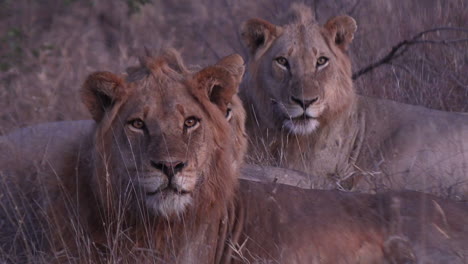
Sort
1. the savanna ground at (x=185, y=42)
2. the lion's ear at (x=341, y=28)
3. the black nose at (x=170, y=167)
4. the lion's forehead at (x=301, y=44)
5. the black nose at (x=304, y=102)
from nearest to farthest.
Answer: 1. the black nose at (x=170, y=167)
2. the black nose at (x=304, y=102)
3. the lion's forehead at (x=301, y=44)
4. the lion's ear at (x=341, y=28)
5. the savanna ground at (x=185, y=42)

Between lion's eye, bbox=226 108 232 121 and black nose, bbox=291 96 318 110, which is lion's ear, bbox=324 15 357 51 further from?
lion's eye, bbox=226 108 232 121

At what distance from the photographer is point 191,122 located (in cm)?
341

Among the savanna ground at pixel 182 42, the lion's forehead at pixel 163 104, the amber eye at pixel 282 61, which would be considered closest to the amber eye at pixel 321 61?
the amber eye at pixel 282 61

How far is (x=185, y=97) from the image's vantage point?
3.46 m

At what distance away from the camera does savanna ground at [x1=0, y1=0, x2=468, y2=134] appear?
7.36 meters

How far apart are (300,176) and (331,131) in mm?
1443

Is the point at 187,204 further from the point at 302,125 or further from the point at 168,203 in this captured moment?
the point at 302,125

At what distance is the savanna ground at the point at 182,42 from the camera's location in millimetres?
7363

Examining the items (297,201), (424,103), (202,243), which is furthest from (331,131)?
(202,243)

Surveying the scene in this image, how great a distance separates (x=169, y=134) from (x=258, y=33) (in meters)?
3.22

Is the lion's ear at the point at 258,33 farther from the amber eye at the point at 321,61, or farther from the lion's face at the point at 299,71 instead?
the amber eye at the point at 321,61

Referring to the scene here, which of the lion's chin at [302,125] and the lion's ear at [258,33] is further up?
the lion's ear at [258,33]

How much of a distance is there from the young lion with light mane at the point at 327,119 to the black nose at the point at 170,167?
103 inches

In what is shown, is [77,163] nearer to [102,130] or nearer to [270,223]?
[102,130]
